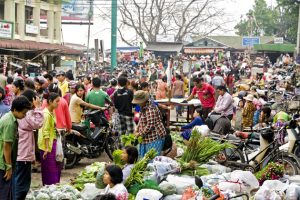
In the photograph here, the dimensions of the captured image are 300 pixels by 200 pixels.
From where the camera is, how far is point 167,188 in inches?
327

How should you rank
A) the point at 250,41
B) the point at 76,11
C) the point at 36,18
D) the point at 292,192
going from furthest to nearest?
the point at 76,11
the point at 250,41
the point at 36,18
the point at 292,192

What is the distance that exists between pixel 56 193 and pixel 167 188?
150 centimetres

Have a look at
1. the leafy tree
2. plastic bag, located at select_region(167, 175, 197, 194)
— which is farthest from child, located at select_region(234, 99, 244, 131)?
the leafy tree

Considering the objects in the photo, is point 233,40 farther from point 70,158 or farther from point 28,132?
point 28,132

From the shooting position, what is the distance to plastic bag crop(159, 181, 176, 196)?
8.27 meters

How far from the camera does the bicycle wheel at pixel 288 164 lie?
9.80 metres

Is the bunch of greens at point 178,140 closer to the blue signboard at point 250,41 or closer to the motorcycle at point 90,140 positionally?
the motorcycle at point 90,140

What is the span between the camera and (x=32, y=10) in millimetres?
39781

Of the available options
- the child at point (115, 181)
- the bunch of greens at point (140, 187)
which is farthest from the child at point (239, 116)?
the child at point (115, 181)

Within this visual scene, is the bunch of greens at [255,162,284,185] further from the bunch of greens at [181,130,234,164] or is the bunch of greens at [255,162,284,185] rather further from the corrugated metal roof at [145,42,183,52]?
the corrugated metal roof at [145,42,183,52]

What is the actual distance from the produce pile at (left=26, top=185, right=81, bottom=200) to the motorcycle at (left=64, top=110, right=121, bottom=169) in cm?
290

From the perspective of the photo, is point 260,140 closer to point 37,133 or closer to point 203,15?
point 37,133

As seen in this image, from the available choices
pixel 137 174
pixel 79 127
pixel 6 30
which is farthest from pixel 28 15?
pixel 137 174

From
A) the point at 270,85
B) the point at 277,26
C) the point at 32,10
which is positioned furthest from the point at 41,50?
the point at 277,26
